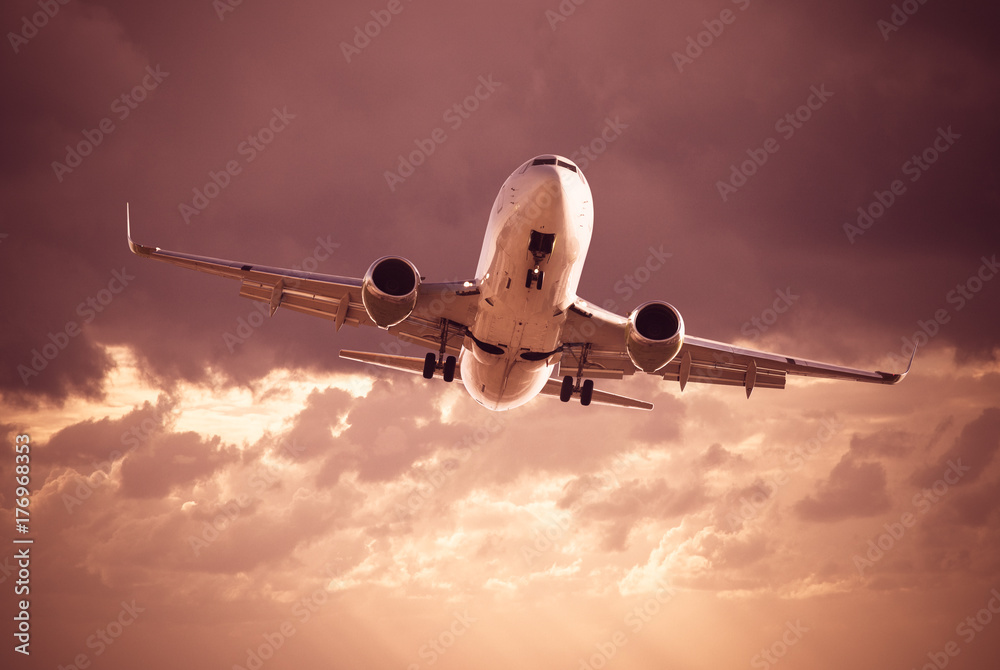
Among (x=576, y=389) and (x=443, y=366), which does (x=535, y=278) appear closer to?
(x=443, y=366)

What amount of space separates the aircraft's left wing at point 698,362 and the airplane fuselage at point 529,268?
1.29 m

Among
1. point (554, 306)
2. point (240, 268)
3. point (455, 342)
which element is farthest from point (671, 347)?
point (240, 268)

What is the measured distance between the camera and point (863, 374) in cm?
2592

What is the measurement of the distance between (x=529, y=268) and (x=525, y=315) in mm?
Result: 1757

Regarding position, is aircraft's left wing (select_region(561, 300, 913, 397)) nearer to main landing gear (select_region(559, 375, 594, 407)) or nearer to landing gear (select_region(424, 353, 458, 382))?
main landing gear (select_region(559, 375, 594, 407))

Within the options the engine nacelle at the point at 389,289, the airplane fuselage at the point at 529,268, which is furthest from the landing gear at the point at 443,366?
the engine nacelle at the point at 389,289

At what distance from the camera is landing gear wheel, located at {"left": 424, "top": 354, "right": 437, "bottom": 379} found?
25.7 metres

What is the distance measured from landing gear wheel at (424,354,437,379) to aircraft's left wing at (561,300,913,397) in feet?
14.3

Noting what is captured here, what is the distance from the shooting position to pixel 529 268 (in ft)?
61.8

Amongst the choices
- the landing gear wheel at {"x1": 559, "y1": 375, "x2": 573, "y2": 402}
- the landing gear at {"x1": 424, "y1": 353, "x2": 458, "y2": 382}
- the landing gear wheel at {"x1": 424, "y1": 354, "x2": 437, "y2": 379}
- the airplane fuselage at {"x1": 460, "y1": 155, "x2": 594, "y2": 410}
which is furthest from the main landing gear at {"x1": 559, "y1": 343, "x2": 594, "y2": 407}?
the landing gear wheel at {"x1": 424, "y1": 354, "x2": 437, "y2": 379}

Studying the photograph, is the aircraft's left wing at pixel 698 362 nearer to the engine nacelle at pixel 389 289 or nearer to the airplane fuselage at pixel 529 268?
the airplane fuselage at pixel 529 268

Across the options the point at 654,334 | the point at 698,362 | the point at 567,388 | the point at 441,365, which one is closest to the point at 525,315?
the point at 654,334

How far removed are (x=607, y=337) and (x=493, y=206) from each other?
6.59 meters

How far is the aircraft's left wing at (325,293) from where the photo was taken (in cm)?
2220
